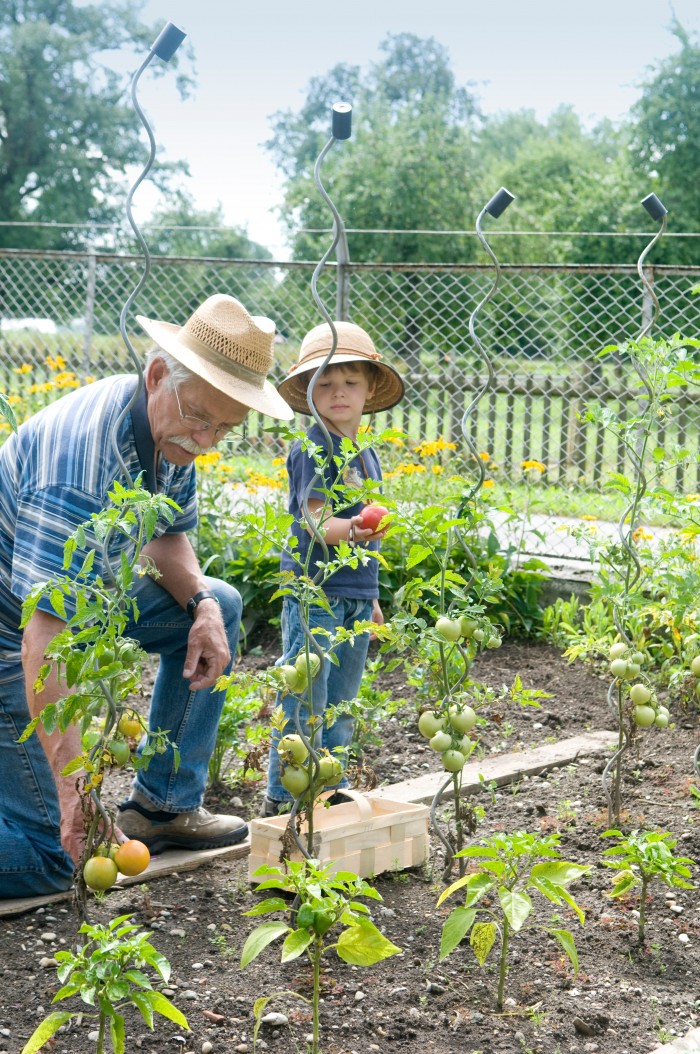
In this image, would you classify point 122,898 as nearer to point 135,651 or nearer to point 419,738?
point 135,651

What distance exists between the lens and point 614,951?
237 centimetres

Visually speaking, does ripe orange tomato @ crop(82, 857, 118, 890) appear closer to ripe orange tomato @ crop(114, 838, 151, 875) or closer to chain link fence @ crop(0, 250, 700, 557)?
ripe orange tomato @ crop(114, 838, 151, 875)

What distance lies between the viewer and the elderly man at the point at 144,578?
7.61 feet

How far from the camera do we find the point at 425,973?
225cm

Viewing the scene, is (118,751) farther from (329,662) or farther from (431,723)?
(329,662)

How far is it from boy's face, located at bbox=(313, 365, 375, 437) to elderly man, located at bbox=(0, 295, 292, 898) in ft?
1.47

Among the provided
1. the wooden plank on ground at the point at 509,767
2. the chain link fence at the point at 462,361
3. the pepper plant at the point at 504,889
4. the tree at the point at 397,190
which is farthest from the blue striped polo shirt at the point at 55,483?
the tree at the point at 397,190

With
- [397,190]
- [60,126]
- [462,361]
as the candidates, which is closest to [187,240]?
[60,126]

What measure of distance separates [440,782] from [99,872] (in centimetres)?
162

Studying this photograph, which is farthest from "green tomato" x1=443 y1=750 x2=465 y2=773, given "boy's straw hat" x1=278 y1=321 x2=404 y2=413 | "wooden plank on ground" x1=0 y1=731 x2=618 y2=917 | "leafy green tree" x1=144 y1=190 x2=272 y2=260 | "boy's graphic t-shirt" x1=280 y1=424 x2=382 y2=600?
"leafy green tree" x1=144 y1=190 x2=272 y2=260

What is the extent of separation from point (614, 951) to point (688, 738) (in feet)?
5.26

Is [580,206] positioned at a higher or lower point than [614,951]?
higher

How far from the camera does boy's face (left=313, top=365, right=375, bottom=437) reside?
3.16 meters

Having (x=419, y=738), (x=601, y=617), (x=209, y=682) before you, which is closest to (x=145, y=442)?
(x=209, y=682)
